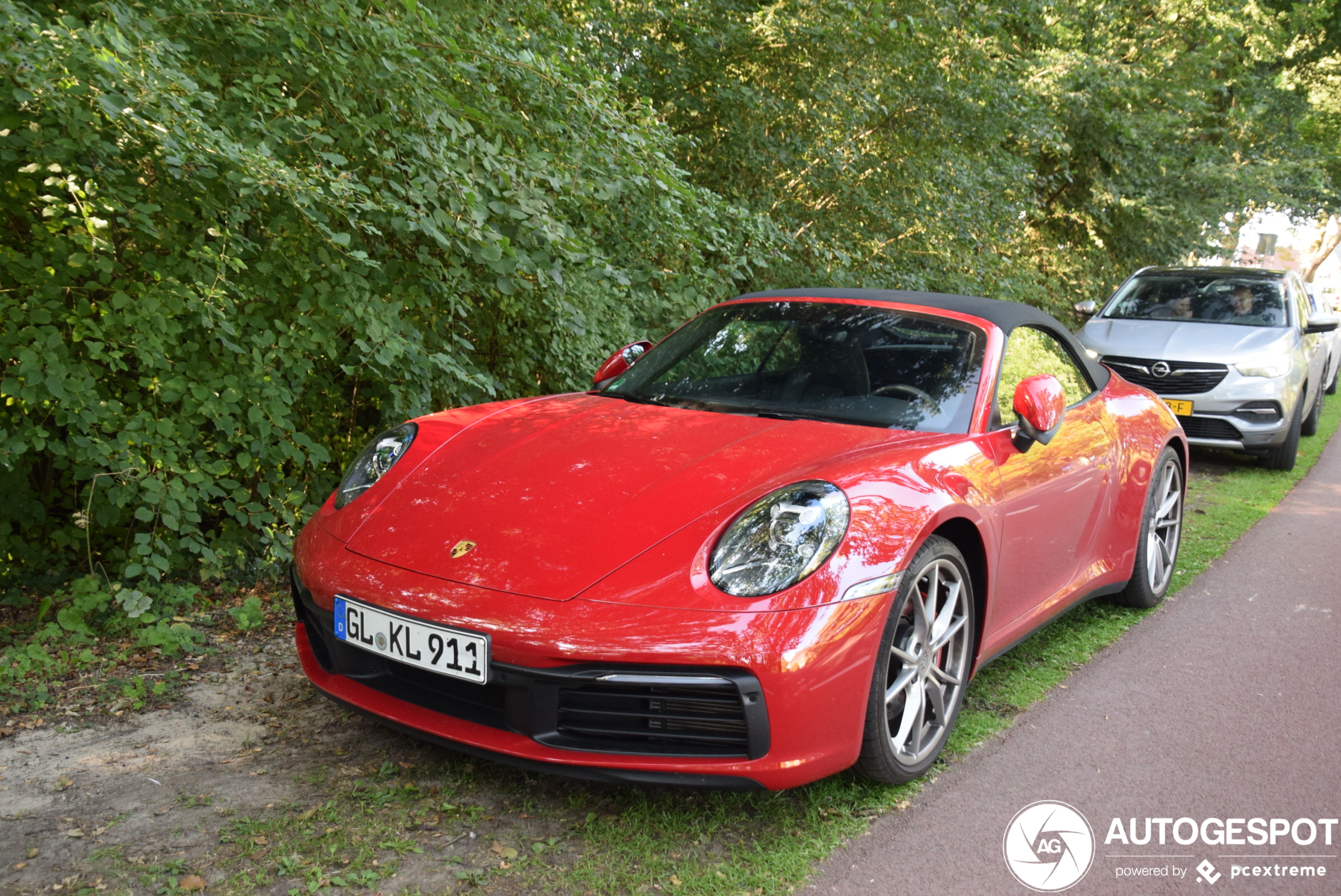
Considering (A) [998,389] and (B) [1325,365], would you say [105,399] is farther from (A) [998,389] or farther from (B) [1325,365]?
(B) [1325,365]

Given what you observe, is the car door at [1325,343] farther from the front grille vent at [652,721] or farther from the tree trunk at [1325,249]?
the tree trunk at [1325,249]

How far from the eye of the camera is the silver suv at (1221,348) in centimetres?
820

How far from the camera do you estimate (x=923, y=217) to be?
30.8 ft

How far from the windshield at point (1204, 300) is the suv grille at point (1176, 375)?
95cm

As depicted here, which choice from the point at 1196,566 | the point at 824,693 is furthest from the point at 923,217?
the point at 824,693

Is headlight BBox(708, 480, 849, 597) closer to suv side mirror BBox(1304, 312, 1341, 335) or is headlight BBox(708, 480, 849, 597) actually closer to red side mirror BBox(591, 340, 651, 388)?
red side mirror BBox(591, 340, 651, 388)

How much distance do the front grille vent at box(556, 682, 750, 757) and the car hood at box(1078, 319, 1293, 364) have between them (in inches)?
288

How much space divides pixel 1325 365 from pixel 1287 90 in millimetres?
9516

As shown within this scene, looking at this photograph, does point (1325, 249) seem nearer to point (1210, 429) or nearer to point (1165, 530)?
point (1210, 429)

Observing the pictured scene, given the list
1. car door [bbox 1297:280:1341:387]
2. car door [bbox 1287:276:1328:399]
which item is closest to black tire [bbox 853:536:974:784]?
car door [bbox 1287:276:1328:399]

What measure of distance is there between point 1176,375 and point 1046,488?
18.8ft

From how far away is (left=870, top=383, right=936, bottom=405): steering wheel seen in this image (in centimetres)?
340

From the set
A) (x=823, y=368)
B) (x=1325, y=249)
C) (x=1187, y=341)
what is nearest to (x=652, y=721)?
(x=823, y=368)

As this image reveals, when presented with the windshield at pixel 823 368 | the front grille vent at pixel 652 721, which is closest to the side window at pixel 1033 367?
the windshield at pixel 823 368
